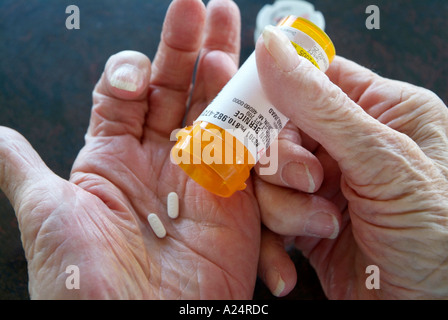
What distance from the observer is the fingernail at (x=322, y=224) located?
3.41ft

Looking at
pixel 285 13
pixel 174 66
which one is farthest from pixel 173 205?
pixel 285 13

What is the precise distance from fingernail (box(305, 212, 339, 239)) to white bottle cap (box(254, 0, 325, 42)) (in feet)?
2.60

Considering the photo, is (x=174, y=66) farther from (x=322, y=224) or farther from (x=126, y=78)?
(x=322, y=224)

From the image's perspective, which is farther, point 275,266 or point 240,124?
point 275,266

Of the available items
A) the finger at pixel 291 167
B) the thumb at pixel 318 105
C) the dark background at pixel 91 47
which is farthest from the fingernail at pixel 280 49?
the dark background at pixel 91 47

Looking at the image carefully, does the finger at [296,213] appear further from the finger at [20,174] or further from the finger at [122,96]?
the finger at [20,174]

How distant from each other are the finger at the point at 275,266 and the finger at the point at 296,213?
0.05 metres

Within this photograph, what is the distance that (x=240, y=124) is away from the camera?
804mm

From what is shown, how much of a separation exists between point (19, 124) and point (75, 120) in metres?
0.20

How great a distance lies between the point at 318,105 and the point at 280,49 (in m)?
0.14

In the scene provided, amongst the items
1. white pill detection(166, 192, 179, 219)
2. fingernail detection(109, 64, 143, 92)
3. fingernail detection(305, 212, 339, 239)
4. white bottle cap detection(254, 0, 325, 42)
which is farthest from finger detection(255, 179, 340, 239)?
white bottle cap detection(254, 0, 325, 42)

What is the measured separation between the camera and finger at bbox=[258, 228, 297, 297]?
3.50 feet

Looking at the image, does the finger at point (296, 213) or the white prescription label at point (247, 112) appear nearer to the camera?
the white prescription label at point (247, 112)
